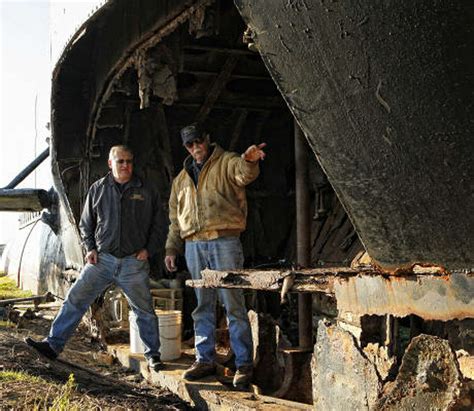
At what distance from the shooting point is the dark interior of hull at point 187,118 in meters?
5.59

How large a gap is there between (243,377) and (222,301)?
52 centimetres

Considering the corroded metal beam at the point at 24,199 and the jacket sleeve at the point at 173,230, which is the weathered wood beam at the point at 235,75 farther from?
the corroded metal beam at the point at 24,199

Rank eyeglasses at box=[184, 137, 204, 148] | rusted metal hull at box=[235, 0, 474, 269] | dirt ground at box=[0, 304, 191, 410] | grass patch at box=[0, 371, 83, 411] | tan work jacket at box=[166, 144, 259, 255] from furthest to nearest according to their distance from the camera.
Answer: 1. eyeglasses at box=[184, 137, 204, 148]
2. tan work jacket at box=[166, 144, 259, 255]
3. dirt ground at box=[0, 304, 191, 410]
4. grass patch at box=[0, 371, 83, 411]
5. rusted metal hull at box=[235, 0, 474, 269]

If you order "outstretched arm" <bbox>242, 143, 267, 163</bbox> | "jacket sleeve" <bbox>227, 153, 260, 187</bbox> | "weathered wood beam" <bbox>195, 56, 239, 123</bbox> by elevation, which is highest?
"weathered wood beam" <bbox>195, 56, 239, 123</bbox>

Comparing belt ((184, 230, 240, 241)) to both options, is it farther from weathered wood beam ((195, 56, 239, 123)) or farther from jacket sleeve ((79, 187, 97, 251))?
weathered wood beam ((195, 56, 239, 123))

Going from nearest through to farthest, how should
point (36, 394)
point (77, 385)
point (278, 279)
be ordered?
point (278, 279)
point (36, 394)
point (77, 385)

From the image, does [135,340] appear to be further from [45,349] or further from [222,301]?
[222,301]

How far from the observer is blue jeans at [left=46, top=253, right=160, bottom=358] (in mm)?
5188

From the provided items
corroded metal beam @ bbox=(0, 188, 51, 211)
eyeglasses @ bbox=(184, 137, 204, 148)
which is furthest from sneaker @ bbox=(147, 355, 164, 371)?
corroded metal beam @ bbox=(0, 188, 51, 211)

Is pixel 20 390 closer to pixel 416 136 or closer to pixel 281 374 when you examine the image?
pixel 281 374

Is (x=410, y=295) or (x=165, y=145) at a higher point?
(x=165, y=145)

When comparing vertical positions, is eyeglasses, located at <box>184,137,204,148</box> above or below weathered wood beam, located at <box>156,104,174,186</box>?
below

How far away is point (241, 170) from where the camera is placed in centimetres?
429

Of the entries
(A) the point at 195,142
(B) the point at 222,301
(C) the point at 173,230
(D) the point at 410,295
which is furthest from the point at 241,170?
(D) the point at 410,295
